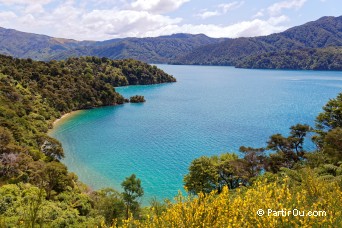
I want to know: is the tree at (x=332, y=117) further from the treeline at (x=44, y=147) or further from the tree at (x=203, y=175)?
the treeline at (x=44, y=147)

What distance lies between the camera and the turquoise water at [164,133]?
1612 inches

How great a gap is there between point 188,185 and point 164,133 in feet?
102

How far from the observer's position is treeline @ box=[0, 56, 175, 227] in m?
21.0

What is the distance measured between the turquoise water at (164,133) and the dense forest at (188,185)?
207 inches

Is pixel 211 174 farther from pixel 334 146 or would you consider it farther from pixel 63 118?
pixel 63 118

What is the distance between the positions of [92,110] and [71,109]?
22.2 feet

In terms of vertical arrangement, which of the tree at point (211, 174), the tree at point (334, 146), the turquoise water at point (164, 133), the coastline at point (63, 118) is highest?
the tree at point (334, 146)

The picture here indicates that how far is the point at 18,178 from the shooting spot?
29.6 m

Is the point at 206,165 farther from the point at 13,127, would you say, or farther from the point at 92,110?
the point at 92,110

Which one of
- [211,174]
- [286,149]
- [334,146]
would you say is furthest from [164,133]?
[334,146]

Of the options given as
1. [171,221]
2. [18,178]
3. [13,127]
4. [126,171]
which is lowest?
[126,171]

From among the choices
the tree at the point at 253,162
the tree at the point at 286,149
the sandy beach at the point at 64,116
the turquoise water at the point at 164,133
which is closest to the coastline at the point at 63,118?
the sandy beach at the point at 64,116

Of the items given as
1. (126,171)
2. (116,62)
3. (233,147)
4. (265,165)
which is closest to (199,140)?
(233,147)

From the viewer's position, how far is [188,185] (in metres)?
30.0
